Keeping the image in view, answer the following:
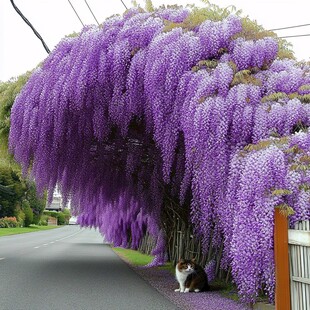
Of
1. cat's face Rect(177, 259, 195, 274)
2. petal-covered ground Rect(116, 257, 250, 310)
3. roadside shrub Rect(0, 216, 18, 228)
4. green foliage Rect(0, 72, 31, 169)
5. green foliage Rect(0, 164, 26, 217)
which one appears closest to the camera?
petal-covered ground Rect(116, 257, 250, 310)

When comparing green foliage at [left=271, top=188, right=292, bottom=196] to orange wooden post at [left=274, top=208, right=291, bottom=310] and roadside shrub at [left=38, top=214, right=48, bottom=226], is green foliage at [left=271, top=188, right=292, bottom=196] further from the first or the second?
roadside shrub at [left=38, top=214, right=48, bottom=226]

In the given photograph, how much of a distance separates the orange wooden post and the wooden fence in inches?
2.5

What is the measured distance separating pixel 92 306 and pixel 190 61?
3772 millimetres

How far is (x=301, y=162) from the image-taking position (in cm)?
520

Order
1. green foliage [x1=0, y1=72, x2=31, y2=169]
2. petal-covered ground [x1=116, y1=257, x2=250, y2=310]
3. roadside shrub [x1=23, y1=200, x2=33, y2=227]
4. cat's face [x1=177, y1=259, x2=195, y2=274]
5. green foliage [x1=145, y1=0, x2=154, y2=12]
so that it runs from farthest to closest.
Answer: roadside shrub [x1=23, y1=200, x2=33, y2=227], green foliage [x1=0, y1=72, x2=31, y2=169], green foliage [x1=145, y1=0, x2=154, y2=12], cat's face [x1=177, y1=259, x2=195, y2=274], petal-covered ground [x1=116, y1=257, x2=250, y2=310]

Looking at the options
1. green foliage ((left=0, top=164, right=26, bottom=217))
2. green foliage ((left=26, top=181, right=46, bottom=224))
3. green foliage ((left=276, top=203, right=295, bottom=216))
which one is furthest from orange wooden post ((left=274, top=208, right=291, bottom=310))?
green foliage ((left=26, top=181, right=46, bottom=224))

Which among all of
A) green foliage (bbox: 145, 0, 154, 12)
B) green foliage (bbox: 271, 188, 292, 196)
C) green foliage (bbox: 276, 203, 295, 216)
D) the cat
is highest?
green foliage (bbox: 145, 0, 154, 12)

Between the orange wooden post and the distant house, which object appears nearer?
the orange wooden post

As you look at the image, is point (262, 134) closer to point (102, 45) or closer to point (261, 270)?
point (261, 270)

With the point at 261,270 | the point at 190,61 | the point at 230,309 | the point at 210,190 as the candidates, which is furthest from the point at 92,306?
the point at 190,61

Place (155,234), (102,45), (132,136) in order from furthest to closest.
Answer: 1. (155,234)
2. (132,136)
3. (102,45)

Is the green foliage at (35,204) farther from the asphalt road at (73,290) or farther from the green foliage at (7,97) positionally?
the asphalt road at (73,290)

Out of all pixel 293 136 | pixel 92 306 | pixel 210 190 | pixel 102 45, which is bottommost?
pixel 92 306

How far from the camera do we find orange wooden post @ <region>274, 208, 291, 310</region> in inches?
192
